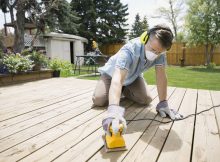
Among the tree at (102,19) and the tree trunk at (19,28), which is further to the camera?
the tree at (102,19)

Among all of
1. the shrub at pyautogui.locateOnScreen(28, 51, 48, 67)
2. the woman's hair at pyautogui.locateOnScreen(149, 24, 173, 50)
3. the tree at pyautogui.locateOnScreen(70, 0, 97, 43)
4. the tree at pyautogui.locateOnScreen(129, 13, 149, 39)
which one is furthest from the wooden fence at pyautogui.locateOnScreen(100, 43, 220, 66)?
the tree at pyautogui.locateOnScreen(129, 13, 149, 39)

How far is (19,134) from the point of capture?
1.75 m

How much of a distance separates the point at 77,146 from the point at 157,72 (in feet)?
3.83

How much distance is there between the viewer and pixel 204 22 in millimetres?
12312

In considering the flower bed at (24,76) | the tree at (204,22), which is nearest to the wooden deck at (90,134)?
the flower bed at (24,76)

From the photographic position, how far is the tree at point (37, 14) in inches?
492

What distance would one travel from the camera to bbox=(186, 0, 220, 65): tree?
12242 mm

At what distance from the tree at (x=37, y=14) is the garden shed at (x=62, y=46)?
704 millimetres

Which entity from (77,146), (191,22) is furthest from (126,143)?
(191,22)

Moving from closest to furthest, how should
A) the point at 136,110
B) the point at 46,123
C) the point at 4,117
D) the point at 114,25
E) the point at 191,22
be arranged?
the point at 46,123
the point at 4,117
the point at 136,110
the point at 191,22
the point at 114,25

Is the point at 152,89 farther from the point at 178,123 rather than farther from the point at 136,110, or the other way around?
the point at 178,123

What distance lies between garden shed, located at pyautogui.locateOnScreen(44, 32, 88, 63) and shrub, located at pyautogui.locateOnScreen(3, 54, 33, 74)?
9509 mm

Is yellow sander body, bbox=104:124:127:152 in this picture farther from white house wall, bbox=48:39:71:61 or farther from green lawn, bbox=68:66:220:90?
white house wall, bbox=48:39:71:61

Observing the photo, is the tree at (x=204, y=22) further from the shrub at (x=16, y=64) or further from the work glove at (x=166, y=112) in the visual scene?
the work glove at (x=166, y=112)
